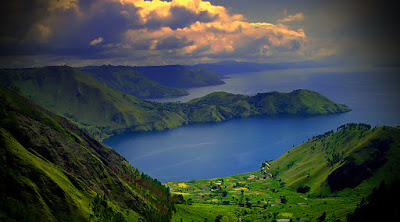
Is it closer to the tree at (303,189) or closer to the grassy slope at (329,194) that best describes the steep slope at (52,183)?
the grassy slope at (329,194)

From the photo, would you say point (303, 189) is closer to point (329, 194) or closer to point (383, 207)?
point (329, 194)

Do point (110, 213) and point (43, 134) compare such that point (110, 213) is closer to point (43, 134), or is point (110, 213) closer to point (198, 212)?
point (43, 134)

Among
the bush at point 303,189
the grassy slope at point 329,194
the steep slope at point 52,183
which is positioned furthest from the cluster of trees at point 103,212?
the bush at point 303,189

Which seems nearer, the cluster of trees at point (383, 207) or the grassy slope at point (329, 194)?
the cluster of trees at point (383, 207)

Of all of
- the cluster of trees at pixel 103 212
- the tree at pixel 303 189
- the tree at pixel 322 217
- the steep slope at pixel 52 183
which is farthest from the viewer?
the tree at pixel 303 189

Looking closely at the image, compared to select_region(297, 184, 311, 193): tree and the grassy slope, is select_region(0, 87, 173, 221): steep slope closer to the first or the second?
the grassy slope

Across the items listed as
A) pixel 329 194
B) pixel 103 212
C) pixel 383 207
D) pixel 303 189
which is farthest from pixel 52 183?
pixel 303 189

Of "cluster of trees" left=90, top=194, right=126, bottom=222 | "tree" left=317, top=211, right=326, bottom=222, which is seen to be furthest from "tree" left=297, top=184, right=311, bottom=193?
"cluster of trees" left=90, top=194, right=126, bottom=222

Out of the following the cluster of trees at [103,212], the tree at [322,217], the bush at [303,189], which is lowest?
the tree at [322,217]
